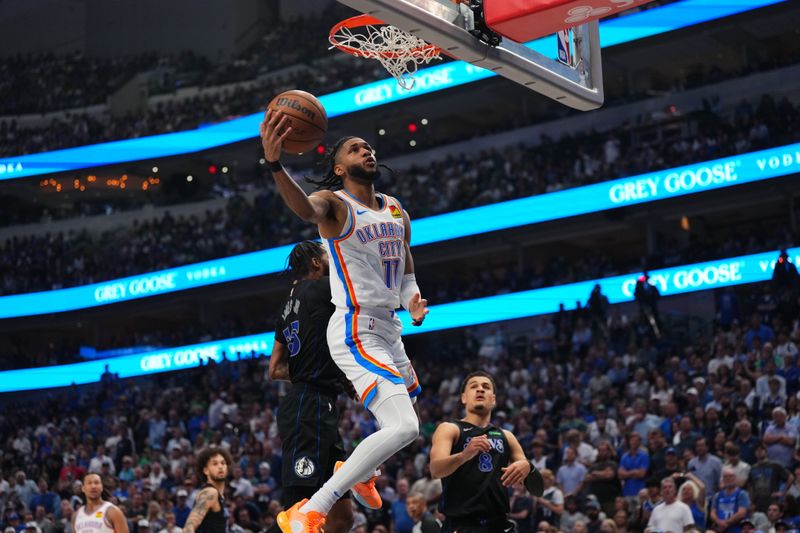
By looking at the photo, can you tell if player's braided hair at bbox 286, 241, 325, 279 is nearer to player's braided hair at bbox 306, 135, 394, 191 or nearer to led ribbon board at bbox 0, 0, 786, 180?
player's braided hair at bbox 306, 135, 394, 191

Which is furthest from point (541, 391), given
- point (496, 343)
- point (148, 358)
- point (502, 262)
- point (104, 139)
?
point (104, 139)

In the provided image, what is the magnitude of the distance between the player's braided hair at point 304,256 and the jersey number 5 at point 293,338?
38 centimetres

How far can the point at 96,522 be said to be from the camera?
8117 millimetres

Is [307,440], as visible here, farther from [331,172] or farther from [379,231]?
[331,172]

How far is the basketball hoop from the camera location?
6.60 m

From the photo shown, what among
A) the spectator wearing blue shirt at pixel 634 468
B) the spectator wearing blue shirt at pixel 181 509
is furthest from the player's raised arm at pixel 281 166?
the spectator wearing blue shirt at pixel 181 509

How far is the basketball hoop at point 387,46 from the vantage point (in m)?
6.60

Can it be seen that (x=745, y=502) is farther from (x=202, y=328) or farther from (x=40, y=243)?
(x=40, y=243)

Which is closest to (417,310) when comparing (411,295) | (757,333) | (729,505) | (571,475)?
(411,295)

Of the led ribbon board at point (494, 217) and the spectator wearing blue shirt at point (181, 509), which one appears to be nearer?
the spectator wearing blue shirt at point (181, 509)

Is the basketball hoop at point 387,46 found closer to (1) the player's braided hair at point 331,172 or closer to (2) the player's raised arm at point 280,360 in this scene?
(1) the player's braided hair at point 331,172

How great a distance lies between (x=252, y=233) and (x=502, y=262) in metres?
7.55

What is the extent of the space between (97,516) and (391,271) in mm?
3874

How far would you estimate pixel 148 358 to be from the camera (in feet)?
102
